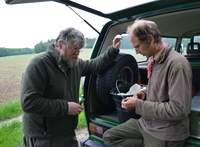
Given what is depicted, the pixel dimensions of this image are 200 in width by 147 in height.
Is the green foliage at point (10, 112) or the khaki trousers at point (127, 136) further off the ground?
the khaki trousers at point (127, 136)

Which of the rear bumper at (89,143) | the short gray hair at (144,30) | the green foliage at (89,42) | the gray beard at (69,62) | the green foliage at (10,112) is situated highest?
the short gray hair at (144,30)

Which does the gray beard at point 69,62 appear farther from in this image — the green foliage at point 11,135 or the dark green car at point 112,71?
the green foliage at point 11,135

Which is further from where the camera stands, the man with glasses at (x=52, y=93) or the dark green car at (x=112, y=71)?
the dark green car at (x=112, y=71)

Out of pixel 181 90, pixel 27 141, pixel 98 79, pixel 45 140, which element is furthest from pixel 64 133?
pixel 181 90

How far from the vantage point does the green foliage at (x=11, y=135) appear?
3.30 m

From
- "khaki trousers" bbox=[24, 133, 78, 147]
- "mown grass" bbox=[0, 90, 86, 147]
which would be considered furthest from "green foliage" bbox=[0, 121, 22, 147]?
"khaki trousers" bbox=[24, 133, 78, 147]

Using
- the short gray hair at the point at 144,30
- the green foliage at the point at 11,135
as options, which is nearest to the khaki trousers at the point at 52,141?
the short gray hair at the point at 144,30

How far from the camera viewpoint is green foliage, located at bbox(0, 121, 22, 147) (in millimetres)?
3300

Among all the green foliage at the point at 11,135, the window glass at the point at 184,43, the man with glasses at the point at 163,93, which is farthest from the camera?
the window glass at the point at 184,43

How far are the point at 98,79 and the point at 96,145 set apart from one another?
34.8 inches

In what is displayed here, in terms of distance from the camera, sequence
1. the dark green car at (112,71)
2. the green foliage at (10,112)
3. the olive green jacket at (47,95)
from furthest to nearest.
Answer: the green foliage at (10,112) → the dark green car at (112,71) → the olive green jacket at (47,95)

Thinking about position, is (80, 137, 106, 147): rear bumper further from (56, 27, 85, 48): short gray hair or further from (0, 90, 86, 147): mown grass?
(0, 90, 86, 147): mown grass

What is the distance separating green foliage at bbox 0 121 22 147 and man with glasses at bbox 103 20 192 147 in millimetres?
2685

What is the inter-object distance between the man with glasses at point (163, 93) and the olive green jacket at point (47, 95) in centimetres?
69
